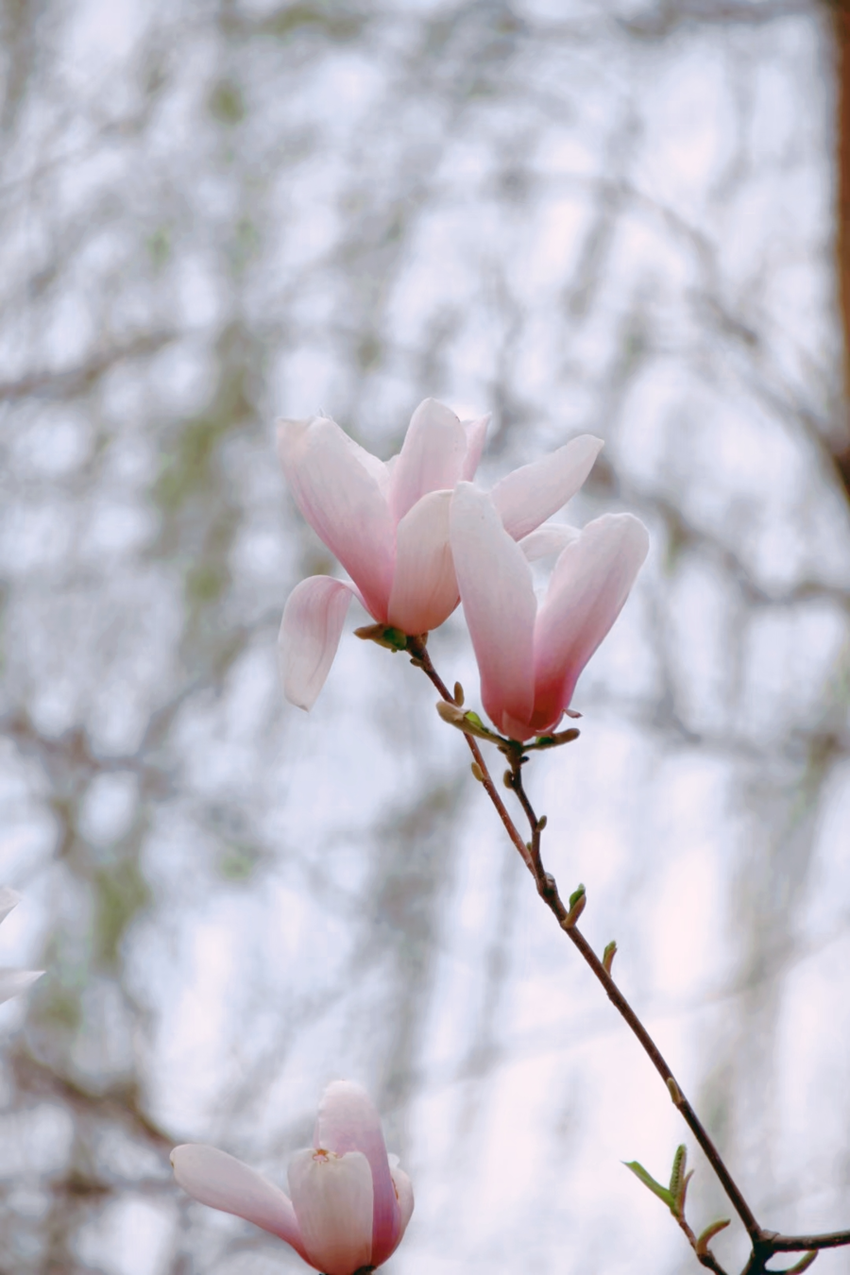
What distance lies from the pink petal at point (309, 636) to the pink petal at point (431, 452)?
0.04 meters

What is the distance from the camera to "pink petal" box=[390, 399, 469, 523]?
0.38m

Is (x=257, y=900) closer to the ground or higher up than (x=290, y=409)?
closer to the ground

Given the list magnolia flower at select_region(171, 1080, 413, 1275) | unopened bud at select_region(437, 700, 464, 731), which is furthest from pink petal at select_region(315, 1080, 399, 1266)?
unopened bud at select_region(437, 700, 464, 731)

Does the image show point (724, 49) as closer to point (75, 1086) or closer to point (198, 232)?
point (198, 232)

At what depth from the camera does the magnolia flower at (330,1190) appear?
34 cm

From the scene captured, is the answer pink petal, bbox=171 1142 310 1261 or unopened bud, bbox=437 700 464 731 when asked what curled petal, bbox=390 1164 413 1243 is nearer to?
pink petal, bbox=171 1142 310 1261

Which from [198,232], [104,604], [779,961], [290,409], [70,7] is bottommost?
[779,961]

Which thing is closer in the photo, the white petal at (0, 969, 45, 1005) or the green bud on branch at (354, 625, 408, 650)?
the white petal at (0, 969, 45, 1005)

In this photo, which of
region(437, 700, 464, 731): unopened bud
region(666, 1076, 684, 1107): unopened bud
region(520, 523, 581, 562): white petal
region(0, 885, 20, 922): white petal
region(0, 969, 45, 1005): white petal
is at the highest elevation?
region(520, 523, 581, 562): white petal

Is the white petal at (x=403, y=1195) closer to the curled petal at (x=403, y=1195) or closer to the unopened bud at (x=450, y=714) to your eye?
the curled petal at (x=403, y=1195)

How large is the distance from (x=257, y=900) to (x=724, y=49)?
5.66 feet

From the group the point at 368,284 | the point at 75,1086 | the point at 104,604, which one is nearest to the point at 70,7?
the point at 368,284

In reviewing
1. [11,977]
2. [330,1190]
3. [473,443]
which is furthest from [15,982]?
[473,443]

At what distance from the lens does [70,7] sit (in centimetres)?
205
